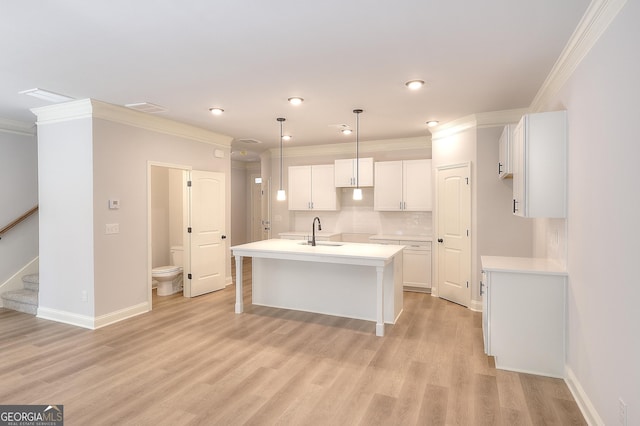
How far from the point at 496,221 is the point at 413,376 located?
2.61 meters

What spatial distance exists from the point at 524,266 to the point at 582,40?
1.79 m

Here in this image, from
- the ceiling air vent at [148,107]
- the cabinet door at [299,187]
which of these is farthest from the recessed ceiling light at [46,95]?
the cabinet door at [299,187]

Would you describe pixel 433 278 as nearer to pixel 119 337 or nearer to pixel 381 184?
pixel 381 184

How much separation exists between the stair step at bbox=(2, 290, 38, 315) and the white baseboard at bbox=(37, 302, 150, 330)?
204mm

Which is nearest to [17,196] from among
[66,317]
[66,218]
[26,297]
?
[26,297]

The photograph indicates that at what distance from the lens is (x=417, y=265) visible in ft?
18.9

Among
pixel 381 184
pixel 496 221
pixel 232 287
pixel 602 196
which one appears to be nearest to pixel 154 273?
pixel 232 287

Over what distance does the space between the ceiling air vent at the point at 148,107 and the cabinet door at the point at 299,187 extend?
118 inches

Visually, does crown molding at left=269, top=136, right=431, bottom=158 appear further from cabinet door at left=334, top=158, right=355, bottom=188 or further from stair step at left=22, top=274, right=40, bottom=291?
stair step at left=22, top=274, right=40, bottom=291

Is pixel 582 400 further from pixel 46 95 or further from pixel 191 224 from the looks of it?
pixel 46 95

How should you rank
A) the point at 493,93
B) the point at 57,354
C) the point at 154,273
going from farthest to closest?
the point at 154,273 → the point at 493,93 → the point at 57,354

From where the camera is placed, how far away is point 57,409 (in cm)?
247

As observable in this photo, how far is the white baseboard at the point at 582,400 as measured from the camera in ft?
7.33

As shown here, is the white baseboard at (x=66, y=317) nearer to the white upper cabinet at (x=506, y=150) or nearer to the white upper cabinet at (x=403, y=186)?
the white upper cabinet at (x=403, y=186)
